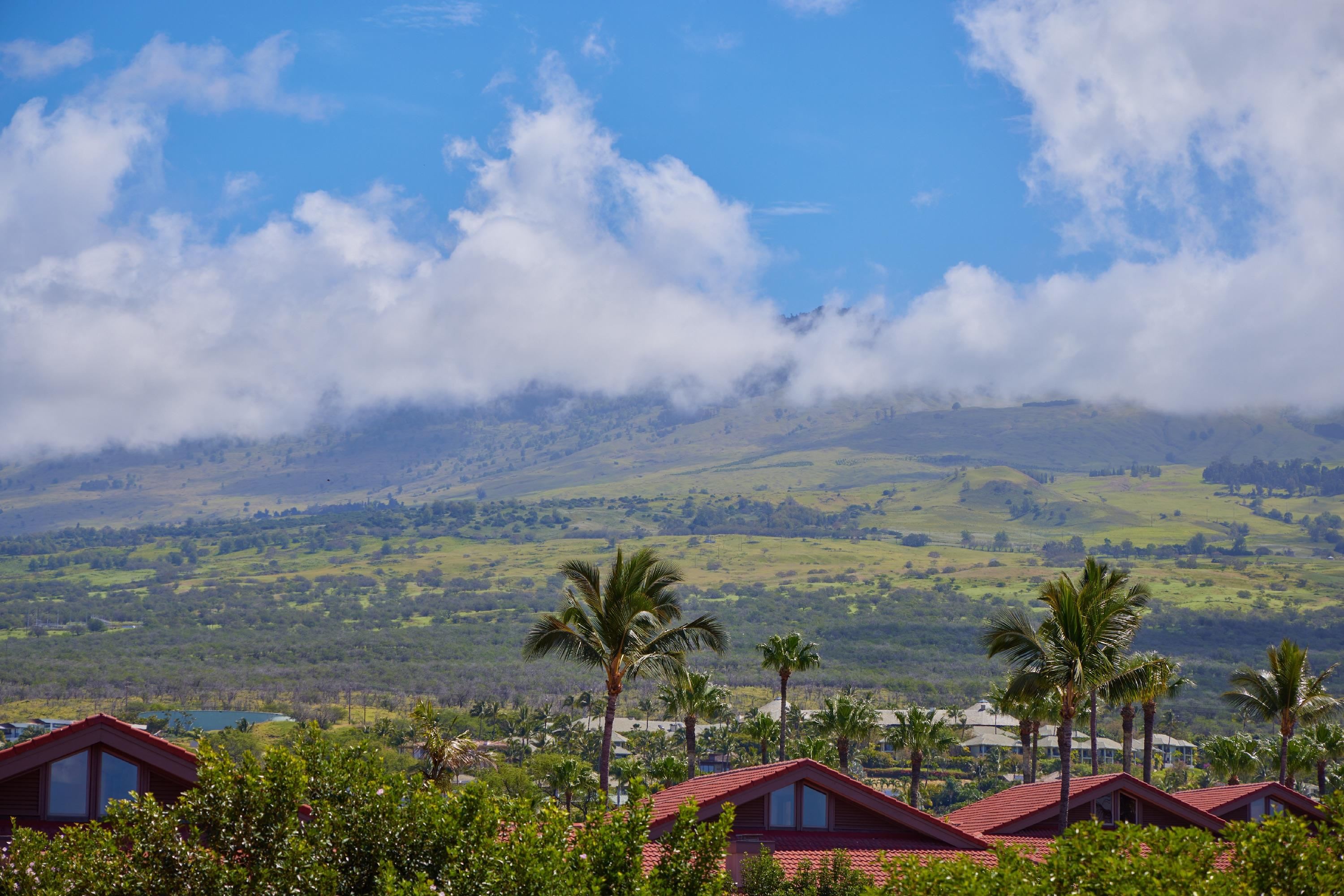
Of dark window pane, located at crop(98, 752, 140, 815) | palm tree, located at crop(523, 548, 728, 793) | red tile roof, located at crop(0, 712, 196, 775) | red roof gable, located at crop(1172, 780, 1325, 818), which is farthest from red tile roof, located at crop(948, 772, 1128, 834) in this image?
dark window pane, located at crop(98, 752, 140, 815)

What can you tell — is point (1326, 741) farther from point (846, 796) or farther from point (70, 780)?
point (70, 780)

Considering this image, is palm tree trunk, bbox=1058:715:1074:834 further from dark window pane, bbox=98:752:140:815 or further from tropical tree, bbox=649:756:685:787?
tropical tree, bbox=649:756:685:787

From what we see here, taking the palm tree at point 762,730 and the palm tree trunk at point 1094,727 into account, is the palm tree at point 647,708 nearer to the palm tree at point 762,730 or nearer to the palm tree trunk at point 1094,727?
the palm tree at point 762,730

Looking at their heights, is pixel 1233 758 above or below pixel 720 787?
below

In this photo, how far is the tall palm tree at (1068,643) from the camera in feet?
106

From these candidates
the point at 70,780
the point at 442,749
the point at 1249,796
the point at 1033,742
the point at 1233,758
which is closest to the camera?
the point at 70,780

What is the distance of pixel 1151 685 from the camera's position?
119ft

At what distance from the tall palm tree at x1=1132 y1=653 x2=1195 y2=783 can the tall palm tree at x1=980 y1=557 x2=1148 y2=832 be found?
5.15 ft

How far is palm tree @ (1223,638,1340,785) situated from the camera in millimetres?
49344

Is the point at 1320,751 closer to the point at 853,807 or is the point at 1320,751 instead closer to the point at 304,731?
the point at 853,807

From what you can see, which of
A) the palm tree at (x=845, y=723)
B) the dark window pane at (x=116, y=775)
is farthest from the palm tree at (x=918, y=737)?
the dark window pane at (x=116, y=775)

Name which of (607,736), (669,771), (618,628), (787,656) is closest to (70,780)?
(618,628)

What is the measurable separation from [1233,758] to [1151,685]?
34.3 m

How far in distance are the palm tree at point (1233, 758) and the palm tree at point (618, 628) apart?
4043 cm
